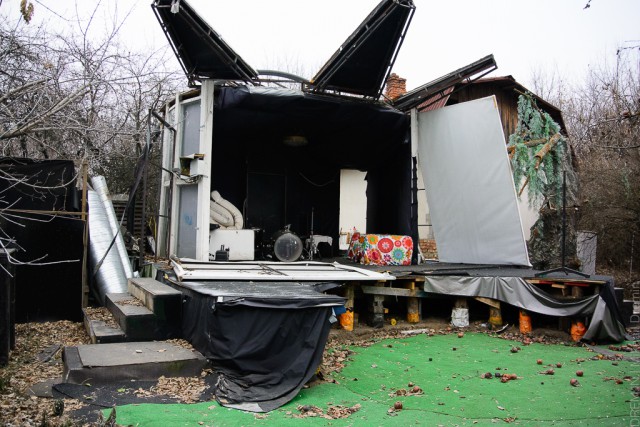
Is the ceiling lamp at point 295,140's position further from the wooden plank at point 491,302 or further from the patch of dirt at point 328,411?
the patch of dirt at point 328,411

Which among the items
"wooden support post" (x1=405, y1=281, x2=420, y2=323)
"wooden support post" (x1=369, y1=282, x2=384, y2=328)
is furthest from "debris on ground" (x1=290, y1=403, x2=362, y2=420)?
"wooden support post" (x1=405, y1=281, x2=420, y2=323)

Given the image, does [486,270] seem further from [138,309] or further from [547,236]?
[138,309]

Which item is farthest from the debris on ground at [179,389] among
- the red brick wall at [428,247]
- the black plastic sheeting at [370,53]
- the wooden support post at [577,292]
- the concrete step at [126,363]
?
the red brick wall at [428,247]

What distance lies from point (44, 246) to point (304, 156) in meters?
6.61

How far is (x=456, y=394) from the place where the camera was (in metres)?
5.00

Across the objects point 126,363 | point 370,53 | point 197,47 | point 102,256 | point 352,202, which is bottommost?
point 126,363

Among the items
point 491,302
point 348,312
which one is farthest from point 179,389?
point 491,302

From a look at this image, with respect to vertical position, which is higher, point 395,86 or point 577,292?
point 395,86

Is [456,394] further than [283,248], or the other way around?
[283,248]

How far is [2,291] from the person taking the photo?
5250 millimetres

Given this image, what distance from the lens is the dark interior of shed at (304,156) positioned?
993 cm

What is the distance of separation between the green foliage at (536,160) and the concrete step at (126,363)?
10205mm

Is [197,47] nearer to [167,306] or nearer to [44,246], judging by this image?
[44,246]

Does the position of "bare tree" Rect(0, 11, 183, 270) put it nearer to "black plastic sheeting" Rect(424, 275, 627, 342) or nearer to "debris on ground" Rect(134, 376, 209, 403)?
"debris on ground" Rect(134, 376, 209, 403)
